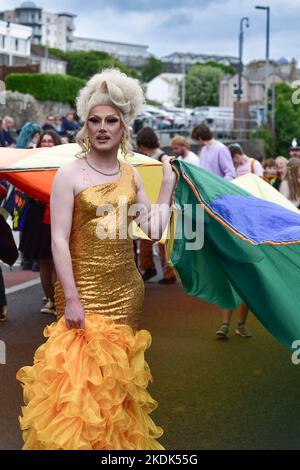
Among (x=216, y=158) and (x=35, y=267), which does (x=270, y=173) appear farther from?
(x=35, y=267)

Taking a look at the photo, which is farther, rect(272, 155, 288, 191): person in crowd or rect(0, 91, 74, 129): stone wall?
rect(0, 91, 74, 129): stone wall

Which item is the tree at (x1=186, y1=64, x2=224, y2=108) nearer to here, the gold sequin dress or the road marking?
the road marking

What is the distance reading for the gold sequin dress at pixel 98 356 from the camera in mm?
4477

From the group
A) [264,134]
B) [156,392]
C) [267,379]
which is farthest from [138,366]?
[264,134]

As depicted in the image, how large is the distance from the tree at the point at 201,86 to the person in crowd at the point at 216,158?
133 metres

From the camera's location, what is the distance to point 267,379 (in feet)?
24.4

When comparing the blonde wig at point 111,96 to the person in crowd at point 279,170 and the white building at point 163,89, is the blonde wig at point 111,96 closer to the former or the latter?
the person in crowd at point 279,170

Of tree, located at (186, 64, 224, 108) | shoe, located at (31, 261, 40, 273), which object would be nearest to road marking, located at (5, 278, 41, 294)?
shoe, located at (31, 261, 40, 273)

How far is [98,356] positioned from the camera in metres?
4.58

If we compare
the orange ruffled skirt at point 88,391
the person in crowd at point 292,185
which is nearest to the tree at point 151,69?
the person in crowd at point 292,185

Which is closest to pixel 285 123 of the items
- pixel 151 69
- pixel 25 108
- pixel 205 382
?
pixel 25 108

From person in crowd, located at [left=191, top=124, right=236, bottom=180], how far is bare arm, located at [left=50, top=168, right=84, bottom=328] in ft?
25.8

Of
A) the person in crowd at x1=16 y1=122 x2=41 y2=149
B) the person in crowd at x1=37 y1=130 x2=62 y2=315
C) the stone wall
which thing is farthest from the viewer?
the stone wall

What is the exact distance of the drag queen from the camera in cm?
452
